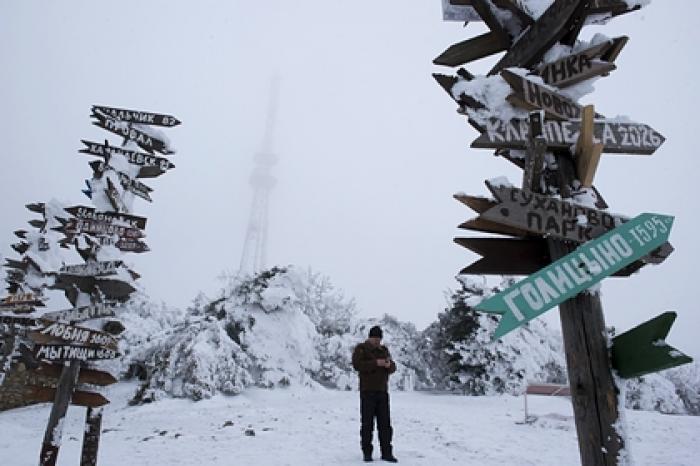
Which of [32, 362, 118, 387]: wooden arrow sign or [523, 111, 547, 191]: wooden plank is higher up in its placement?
[523, 111, 547, 191]: wooden plank

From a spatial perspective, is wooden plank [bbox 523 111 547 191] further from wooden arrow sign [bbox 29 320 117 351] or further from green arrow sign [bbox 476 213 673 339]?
wooden arrow sign [bbox 29 320 117 351]

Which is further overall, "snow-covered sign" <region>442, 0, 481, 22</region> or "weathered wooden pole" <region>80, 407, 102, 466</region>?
"weathered wooden pole" <region>80, 407, 102, 466</region>

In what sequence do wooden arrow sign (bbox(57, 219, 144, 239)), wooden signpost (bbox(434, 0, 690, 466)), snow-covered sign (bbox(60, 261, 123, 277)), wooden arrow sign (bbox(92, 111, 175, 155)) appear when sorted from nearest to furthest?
wooden signpost (bbox(434, 0, 690, 466)) < snow-covered sign (bbox(60, 261, 123, 277)) < wooden arrow sign (bbox(57, 219, 144, 239)) < wooden arrow sign (bbox(92, 111, 175, 155))

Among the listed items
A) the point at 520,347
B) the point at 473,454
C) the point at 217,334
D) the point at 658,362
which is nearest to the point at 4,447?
the point at 217,334

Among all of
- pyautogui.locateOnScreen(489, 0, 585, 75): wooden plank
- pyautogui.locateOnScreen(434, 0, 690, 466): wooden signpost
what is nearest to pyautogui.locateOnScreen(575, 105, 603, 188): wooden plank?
pyautogui.locateOnScreen(434, 0, 690, 466): wooden signpost

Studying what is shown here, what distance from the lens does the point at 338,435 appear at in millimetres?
7199

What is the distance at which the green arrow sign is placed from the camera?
6.28 ft

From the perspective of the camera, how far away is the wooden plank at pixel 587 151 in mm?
2426

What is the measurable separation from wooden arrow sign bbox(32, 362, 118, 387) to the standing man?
3.29 metres

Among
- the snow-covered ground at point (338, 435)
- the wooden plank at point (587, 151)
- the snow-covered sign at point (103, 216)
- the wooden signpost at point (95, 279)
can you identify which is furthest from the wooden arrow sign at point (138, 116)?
the wooden plank at point (587, 151)

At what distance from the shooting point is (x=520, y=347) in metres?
13.6

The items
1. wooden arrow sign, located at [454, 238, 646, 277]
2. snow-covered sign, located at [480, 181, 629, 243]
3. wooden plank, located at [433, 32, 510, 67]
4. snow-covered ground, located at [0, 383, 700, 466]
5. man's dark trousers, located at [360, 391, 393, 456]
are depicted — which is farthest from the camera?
snow-covered ground, located at [0, 383, 700, 466]

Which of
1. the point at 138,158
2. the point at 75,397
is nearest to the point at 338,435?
the point at 75,397

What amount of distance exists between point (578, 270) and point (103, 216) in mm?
6246
